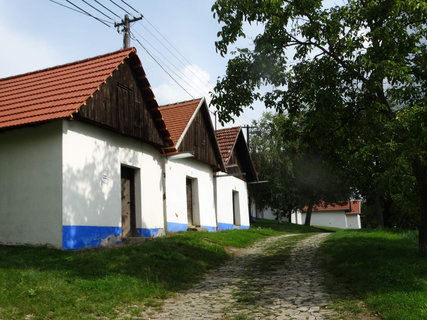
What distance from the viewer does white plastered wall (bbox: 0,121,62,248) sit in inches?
409

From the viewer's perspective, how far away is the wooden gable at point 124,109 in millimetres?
11494

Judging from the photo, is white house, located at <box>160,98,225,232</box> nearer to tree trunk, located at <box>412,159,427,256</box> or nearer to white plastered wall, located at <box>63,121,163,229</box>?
white plastered wall, located at <box>63,121,163,229</box>

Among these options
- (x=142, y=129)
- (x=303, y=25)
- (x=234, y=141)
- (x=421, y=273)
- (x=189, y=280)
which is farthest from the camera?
(x=234, y=141)

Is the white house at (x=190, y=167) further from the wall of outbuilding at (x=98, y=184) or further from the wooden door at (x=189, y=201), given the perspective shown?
the wall of outbuilding at (x=98, y=184)

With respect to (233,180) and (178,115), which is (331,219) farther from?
(178,115)

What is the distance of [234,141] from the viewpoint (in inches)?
923

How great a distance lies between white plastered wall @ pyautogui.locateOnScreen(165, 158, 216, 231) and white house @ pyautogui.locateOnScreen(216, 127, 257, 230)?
126cm

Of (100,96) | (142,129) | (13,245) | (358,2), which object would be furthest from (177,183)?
(358,2)

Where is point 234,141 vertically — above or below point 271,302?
above

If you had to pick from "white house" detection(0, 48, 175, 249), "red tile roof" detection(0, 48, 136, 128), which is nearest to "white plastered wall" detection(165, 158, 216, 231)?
"white house" detection(0, 48, 175, 249)

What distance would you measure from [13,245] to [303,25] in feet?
29.2

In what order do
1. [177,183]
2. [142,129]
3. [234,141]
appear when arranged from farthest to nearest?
[234,141] → [177,183] → [142,129]

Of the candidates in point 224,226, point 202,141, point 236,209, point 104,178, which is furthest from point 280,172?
point 104,178

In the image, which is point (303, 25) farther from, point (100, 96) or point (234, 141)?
point (234, 141)
